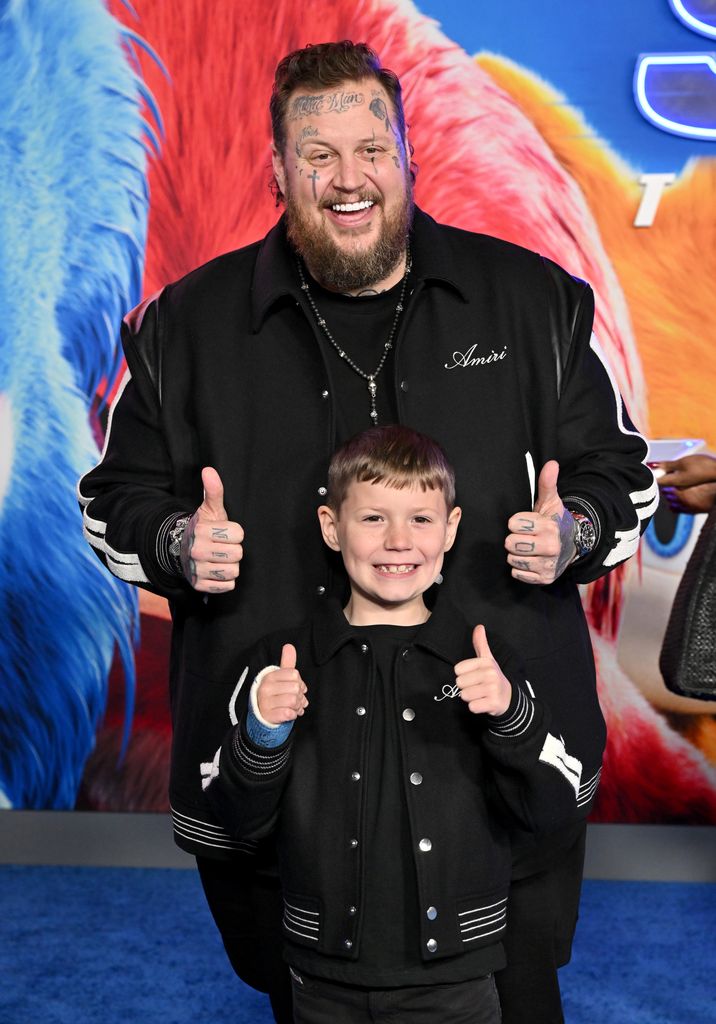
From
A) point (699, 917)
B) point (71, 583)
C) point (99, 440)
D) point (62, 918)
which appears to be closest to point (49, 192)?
point (99, 440)

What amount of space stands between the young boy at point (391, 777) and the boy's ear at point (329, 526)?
0.06 ft

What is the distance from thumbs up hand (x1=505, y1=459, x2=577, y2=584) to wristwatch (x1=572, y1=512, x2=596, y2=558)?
4cm

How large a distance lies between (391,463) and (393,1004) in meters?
0.78

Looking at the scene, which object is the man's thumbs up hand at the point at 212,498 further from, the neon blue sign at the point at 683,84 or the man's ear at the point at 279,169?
the neon blue sign at the point at 683,84

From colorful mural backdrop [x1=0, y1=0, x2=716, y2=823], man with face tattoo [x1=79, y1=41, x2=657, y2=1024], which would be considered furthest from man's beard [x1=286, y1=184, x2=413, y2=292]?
colorful mural backdrop [x1=0, y1=0, x2=716, y2=823]

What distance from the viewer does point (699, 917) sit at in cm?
374

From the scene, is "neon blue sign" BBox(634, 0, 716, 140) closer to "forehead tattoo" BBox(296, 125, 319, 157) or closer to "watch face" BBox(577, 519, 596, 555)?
"forehead tattoo" BBox(296, 125, 319, 157)

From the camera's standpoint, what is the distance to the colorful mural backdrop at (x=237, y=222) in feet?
12.6

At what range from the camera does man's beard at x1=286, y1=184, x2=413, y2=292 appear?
2119mm

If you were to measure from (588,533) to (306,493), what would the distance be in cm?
47

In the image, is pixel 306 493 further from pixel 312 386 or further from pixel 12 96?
pixel 12 96

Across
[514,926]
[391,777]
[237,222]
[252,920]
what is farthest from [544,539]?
[237,222]

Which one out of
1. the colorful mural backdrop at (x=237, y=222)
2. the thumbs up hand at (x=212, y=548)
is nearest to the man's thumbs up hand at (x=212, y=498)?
the thumbs up hand at (x=212, y=548)

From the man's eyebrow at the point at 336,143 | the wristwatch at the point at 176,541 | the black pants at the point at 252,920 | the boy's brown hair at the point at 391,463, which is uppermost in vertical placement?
the man's eyebrow at the point at 336,143
